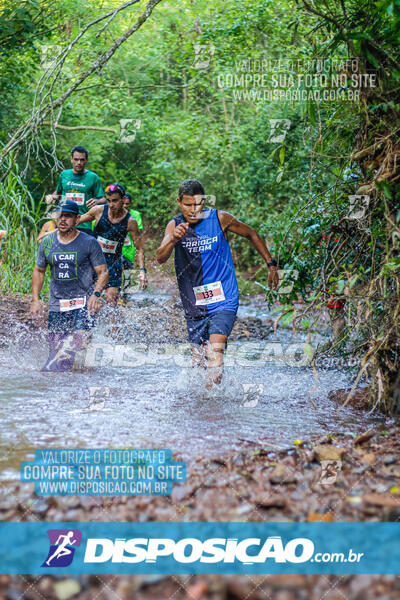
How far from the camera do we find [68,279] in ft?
23.5

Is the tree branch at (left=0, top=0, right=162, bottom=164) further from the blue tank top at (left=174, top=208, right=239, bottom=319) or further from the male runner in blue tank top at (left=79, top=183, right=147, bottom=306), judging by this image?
the blue tank top at (left=174, top=208, right=239, bottom=319)

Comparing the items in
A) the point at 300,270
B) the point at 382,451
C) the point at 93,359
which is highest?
the point at 300,270

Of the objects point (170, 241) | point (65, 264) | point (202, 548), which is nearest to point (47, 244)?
point (65, 264)

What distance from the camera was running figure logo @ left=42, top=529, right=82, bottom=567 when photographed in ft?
9.16

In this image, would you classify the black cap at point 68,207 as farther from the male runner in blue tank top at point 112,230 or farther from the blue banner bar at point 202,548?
the blue banner bar at point 202,548

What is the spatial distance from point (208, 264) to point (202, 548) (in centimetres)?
350

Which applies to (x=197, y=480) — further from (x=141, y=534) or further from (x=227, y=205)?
(x=227, y=205)

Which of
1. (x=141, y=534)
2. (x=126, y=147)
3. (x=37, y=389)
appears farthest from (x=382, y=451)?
(x=126, y=147)

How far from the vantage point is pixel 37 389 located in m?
5.93

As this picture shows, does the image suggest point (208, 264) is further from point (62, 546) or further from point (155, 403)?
point (62, 546)

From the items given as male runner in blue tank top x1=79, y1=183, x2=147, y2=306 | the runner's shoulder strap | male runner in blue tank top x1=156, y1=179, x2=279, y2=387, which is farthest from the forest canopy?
the runner's shoulder strap

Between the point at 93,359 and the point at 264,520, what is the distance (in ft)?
16.9

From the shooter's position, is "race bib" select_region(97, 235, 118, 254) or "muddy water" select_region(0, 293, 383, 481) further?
"race bib" select_region(97, 235, 118, 254)

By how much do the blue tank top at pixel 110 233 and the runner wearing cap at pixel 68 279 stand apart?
1.68 metres
